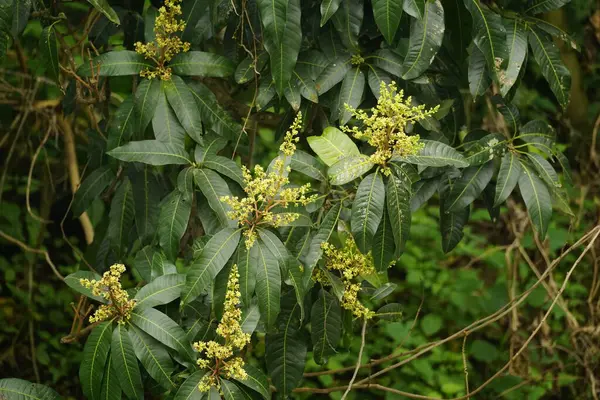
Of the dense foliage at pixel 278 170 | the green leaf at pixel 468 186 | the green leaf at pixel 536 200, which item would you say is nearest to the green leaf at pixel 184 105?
the dense foliage at pixel 278 170

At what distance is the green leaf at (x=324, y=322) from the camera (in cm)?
199

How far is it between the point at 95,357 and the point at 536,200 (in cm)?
114

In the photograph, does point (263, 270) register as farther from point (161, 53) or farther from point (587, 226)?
point (587, 226)

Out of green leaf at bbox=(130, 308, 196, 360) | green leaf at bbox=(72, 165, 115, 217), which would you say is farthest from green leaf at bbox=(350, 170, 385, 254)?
green leaf at bbox=(72, 165, 115, 217)

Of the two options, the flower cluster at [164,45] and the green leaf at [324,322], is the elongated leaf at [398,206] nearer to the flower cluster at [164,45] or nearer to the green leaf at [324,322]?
the green leaf at [324,322]

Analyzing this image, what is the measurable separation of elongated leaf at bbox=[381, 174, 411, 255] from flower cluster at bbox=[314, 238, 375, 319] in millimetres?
135

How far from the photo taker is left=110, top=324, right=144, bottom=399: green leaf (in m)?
1.81

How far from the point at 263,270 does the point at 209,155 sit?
14.1 inches

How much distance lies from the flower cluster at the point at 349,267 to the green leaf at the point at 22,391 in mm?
704

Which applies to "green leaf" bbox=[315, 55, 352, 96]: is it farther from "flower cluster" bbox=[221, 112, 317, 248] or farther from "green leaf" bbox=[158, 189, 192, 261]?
"green leaf" bbox=[158, 189, 192, 261]

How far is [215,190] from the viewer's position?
1.89 metres

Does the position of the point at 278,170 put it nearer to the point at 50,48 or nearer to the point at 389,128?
the point at 389,128

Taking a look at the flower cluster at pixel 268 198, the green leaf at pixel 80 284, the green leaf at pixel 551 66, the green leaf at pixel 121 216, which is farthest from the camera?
the green leaf at pixel 121 216

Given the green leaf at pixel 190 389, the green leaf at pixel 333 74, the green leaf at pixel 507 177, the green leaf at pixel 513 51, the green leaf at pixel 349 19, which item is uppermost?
the green leaf at pixel 349 19
